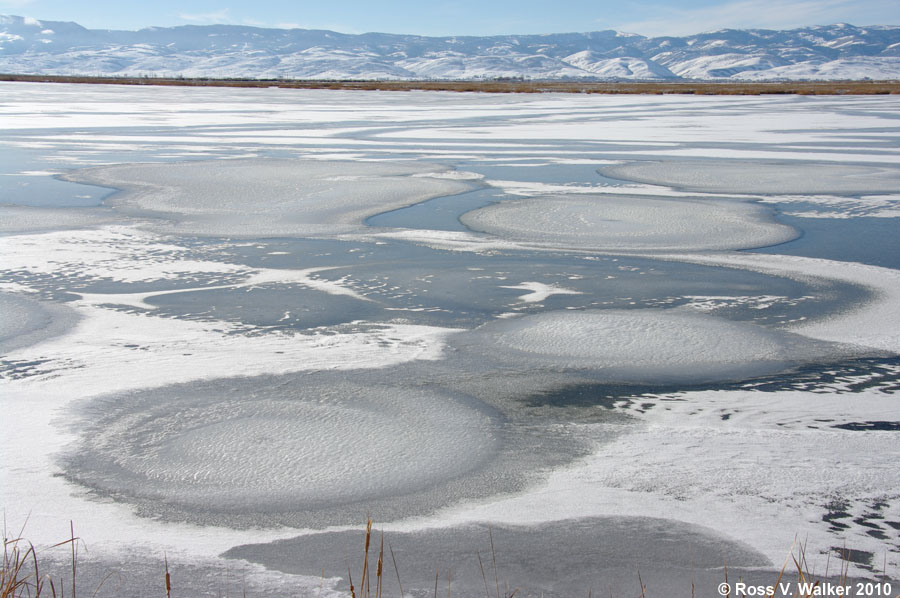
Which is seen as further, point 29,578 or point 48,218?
point 48,218

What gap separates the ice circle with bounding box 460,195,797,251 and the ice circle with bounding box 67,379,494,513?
3602 millimetres

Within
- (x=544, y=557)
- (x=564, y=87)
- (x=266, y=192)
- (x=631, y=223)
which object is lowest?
(x=544, y=557)

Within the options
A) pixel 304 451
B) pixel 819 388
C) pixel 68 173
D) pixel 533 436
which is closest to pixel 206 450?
pixel 304 451

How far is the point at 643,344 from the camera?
4340mm

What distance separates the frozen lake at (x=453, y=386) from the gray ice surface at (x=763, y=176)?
0.77 metres

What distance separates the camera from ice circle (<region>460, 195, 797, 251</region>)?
6.93 m

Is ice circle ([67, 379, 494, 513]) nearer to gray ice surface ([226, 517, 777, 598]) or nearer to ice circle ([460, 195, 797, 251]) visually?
gray ice surface ([226, 517, 777, 598])

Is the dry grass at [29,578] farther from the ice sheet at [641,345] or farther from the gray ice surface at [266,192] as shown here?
the gray ice surface at [266,192]

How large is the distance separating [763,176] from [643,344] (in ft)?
24.4

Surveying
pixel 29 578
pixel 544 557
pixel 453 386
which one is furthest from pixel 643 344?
pixel 29 578

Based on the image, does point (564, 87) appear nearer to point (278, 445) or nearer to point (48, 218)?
point (48, 218)

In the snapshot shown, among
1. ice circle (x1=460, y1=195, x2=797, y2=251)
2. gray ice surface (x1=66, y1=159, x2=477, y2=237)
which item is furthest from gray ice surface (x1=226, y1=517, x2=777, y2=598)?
gray ice surface (x1=66, y1=159, x2=477, y2=237)

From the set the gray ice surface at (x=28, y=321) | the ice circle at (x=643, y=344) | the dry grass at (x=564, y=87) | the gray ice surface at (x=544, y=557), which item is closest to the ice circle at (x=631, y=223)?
the ice circle at (x=643, y=344)

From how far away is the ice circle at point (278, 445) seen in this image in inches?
110
